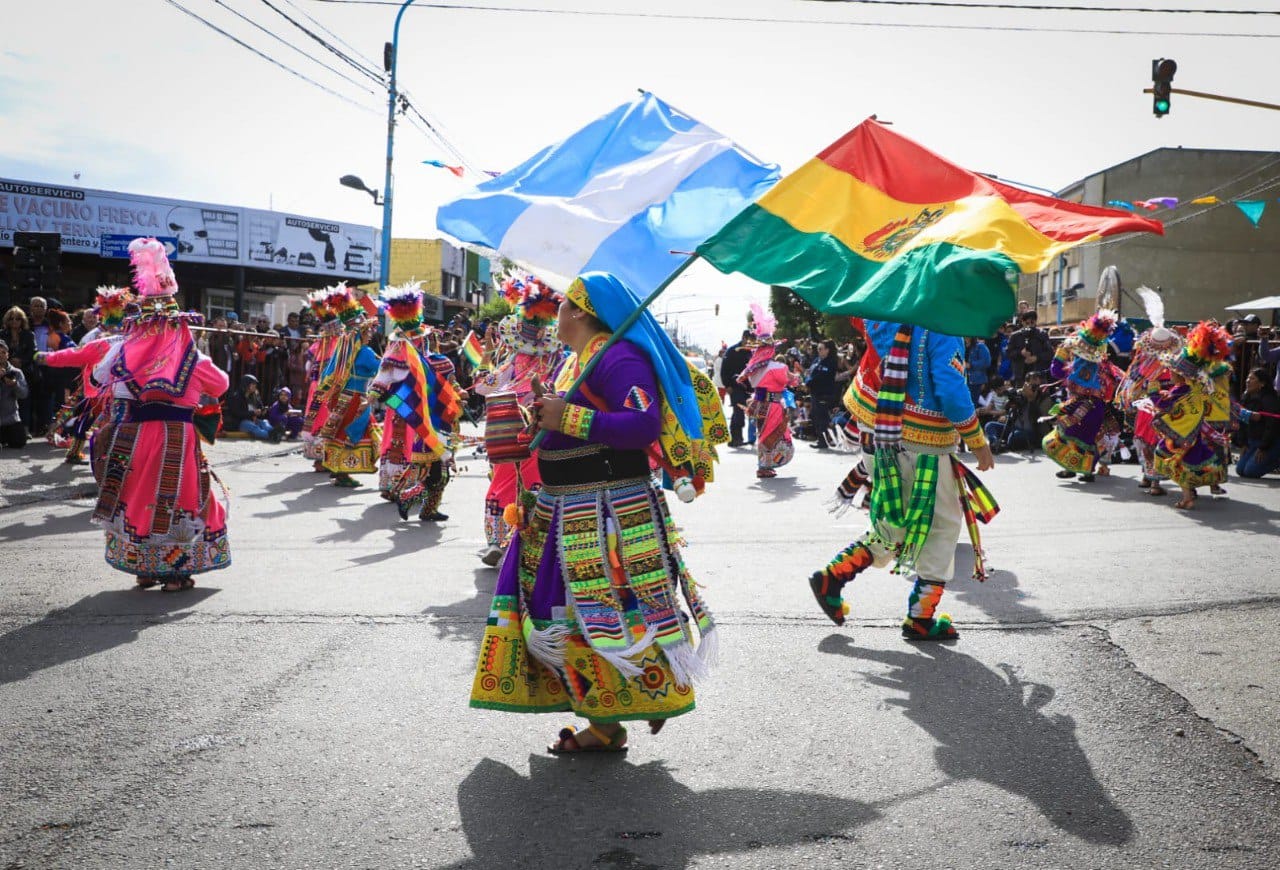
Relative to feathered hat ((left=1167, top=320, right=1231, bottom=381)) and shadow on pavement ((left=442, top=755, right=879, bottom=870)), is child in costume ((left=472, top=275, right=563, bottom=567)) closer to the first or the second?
shadow on pavement ((left=442, top=755, right=879, bottom=870))

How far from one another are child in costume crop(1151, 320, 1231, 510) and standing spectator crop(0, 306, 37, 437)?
13.1 m

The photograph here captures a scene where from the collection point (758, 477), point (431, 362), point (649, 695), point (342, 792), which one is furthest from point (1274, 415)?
point (342, 792)

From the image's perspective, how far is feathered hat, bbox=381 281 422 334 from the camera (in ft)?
Result: 33.5

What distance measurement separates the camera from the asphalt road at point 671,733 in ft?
11.2

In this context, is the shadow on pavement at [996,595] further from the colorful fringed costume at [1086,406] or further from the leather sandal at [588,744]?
the colorful fringed costume at [1086,406]

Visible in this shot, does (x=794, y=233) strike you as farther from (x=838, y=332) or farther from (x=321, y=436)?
(x=838, y=332)

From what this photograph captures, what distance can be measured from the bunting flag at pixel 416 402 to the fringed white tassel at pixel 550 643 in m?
5.75

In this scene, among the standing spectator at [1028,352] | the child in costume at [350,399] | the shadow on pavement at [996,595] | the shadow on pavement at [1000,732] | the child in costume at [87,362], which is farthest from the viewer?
the standing spectator at [1028,352]

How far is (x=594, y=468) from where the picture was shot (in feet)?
13.5

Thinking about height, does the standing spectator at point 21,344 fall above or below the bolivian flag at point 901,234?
below

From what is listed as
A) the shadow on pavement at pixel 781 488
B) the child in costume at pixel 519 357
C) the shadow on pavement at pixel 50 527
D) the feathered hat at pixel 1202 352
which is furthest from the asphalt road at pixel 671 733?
the shadow on pavement at pixel 781 488

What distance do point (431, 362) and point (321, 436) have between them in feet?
10.0

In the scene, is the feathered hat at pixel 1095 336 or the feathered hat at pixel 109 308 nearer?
the feathered hat at pixel 109 308

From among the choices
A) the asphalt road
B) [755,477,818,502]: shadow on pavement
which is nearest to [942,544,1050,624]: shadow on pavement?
the asphalt road
